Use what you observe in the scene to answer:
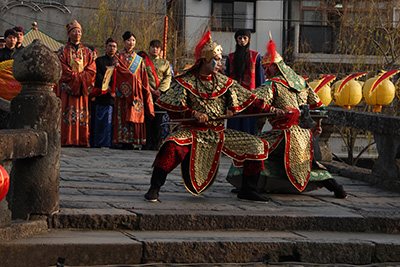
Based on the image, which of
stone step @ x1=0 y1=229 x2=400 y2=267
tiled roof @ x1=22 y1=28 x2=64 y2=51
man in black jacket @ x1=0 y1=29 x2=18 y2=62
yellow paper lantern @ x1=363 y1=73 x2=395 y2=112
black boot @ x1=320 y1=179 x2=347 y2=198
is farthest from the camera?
tiled roof @ x1=22 y1=28 x2=64 y2=51

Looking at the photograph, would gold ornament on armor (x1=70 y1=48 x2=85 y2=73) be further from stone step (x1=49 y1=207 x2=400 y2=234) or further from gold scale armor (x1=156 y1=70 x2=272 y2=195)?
stone step (x1=49 y1=207 x2=400 y2=234)

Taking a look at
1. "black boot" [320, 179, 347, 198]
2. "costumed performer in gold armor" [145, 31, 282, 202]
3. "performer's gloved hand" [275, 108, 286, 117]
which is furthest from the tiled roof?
"black boot" [320, 179, 347, 198]

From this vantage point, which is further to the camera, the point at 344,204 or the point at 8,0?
the point at 8,0

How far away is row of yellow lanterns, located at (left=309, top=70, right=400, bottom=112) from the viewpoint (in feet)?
35.8

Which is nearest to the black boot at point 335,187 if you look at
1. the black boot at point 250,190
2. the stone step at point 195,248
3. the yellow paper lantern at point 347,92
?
the black boot at point 250,190

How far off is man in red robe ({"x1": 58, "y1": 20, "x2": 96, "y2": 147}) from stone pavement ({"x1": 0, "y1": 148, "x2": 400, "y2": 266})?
4558mm

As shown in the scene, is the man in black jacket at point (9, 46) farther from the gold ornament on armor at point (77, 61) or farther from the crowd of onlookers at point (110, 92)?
the gold ornament on armor at point (77, 61)

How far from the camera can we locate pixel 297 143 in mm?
7074

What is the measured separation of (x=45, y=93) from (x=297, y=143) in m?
2.87

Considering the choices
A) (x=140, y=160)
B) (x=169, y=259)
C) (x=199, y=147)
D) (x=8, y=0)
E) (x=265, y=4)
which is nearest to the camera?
(x=169, y=259)

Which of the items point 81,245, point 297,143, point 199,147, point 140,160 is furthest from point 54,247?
point 140,160

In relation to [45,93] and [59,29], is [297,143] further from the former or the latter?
[59,29]

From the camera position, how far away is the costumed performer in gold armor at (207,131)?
6.45 metres

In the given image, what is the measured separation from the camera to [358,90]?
1145cm
